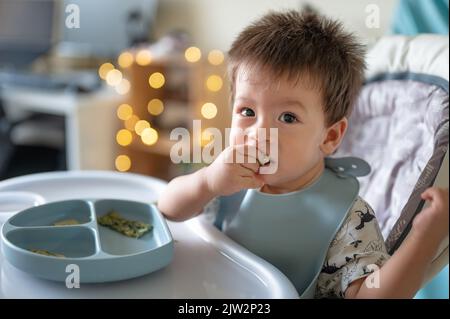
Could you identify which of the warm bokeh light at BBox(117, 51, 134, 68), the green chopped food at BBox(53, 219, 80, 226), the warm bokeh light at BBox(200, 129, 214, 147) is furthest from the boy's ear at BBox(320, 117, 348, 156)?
the warm bokeh light at BBox(117, 51, 134, 68)

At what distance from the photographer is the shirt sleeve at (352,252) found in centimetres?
53

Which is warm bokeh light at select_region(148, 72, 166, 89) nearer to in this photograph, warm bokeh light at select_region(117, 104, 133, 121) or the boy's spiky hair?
warm bokeh light at select_region(117, 104, 133, 121)

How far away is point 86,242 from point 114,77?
5.52 ft

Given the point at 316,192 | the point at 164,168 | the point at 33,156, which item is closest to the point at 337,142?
the point at 316,192

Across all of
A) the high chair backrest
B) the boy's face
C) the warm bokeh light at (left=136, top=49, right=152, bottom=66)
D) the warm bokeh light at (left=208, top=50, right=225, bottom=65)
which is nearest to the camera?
the boy's face

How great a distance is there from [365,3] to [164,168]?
3.73ft

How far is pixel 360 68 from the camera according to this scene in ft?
1.97

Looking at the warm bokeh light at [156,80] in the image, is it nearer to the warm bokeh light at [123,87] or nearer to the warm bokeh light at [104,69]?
the warm bokeh light at [123,87]

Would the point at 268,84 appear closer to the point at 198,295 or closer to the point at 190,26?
the point at 198,295

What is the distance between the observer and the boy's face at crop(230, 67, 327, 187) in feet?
1.71

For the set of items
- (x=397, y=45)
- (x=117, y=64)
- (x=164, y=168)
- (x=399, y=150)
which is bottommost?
(x=164, y=168)

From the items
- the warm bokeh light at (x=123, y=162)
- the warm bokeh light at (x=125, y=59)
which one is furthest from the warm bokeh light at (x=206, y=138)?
the warm bokeh light at (x=125, y=59)

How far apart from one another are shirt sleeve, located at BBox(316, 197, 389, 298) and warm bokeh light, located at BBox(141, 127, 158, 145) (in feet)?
4.17
